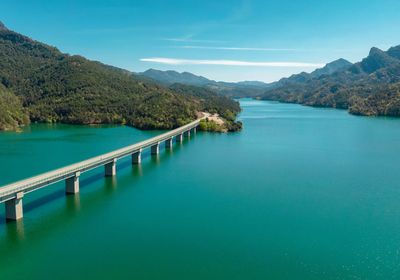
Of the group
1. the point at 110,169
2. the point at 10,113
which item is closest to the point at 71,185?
the point at 110,169

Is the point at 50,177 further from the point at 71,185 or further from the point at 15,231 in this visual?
the point at 15,231

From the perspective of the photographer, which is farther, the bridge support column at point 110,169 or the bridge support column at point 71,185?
the bridge support column at point 110,169

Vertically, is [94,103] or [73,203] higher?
[94,103]

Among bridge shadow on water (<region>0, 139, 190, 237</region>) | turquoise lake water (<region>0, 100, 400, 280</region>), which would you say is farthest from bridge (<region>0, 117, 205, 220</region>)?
turquoise lake water (<region>0, 100, 400, 280</region>)

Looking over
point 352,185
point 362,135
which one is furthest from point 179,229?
point 362,135

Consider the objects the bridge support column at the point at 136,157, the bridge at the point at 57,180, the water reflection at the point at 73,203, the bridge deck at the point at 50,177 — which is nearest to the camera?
the bridge deck at the point at 50,177

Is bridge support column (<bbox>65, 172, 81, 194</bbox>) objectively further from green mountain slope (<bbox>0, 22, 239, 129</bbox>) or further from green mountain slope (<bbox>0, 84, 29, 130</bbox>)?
green mountain slope (<bbox>0, 84, 29, 130</bbox>)

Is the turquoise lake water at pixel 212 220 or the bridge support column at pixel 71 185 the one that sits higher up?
the bridge support column at pixel 71 185

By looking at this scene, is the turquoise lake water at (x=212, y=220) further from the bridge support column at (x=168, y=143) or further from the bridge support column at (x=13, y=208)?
the bridge support column at (x=168, y=143)

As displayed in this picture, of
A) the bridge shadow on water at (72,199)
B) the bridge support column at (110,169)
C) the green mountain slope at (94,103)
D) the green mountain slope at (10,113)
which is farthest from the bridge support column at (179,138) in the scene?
the green mountain slope at (10,113)

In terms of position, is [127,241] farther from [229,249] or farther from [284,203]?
Answer: [284,203]
